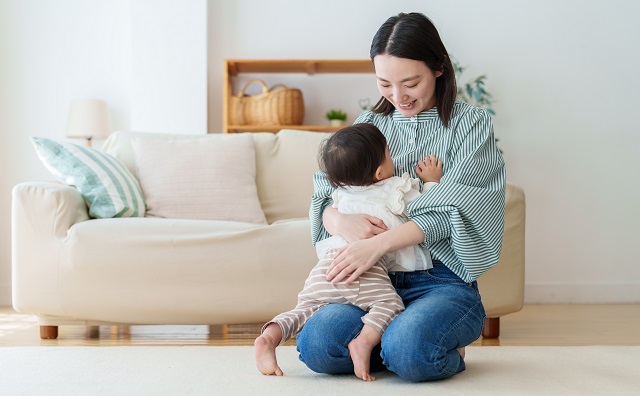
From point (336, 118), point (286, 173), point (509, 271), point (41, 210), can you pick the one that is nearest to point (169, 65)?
point (336, 118)

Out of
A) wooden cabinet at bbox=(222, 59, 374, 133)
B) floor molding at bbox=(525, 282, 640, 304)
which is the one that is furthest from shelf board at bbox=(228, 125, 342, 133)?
floor molding at bbox=(525, 282, 640, 304)

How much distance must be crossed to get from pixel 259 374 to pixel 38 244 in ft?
3.81

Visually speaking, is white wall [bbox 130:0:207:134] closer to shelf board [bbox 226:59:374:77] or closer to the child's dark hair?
shelf board [bbox 226:59:374:77]

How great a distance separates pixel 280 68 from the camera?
4.34 meters

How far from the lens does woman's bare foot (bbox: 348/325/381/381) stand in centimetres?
174

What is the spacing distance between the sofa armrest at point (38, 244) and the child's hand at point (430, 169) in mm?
1352

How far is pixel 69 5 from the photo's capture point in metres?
4.40

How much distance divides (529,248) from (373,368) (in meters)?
2.69

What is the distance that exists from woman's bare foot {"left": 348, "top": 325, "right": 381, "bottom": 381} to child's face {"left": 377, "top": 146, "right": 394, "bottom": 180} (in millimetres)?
334

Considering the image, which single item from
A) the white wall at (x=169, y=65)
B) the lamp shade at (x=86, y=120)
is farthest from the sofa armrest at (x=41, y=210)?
the white wall at (x=169, y=65)

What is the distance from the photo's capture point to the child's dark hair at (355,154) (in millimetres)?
1765

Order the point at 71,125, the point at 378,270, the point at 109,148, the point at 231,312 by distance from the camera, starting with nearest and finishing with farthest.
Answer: the point at 378,270 → the point at 231,312 → the point at 109,148 → the point at 71,125

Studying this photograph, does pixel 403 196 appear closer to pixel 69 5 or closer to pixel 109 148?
pixel 109 148

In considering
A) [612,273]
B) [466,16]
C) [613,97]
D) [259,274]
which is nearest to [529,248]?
[612,273]
